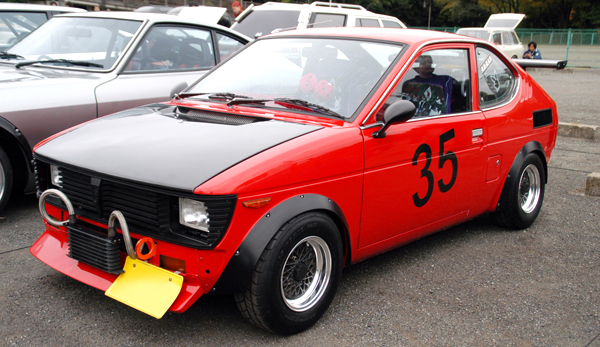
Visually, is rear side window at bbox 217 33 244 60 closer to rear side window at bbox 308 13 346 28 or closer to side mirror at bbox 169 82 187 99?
side mirror at bbox 169 82 187 99

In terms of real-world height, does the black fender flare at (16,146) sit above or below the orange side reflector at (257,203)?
below

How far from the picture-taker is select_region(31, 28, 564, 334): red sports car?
261 centimetres

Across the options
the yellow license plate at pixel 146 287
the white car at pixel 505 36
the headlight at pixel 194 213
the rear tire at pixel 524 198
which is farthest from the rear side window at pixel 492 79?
the white car at pixel 505 36

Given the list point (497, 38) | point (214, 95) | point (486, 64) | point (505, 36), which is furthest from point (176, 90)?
point (505, 36)

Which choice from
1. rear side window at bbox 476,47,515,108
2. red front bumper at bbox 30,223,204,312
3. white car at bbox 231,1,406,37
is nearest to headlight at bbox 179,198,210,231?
red front bumper at bbox 30,223,204,312

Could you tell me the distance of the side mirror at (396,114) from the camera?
3129mm

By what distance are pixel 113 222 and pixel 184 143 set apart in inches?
20.9

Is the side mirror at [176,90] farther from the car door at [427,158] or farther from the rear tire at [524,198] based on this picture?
the rear tire at [524,198]

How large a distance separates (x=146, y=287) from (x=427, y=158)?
6.31ft

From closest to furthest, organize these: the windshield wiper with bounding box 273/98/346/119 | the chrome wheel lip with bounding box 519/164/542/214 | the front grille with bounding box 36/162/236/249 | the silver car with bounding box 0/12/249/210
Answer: the front grille with bounding box 36/162/236/249 < the windshield wiper with bounding box 273/98/346/119 < the silver car with bounding box 0/12/249/210 < the chrome wheel lip with bounding box 519/164/542/214

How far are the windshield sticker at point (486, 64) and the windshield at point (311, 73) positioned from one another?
98 cm

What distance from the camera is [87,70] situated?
5.12 m

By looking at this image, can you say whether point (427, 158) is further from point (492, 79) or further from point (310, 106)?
point (492, 79)

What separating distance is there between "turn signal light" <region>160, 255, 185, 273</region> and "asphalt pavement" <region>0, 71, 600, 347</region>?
404mm
